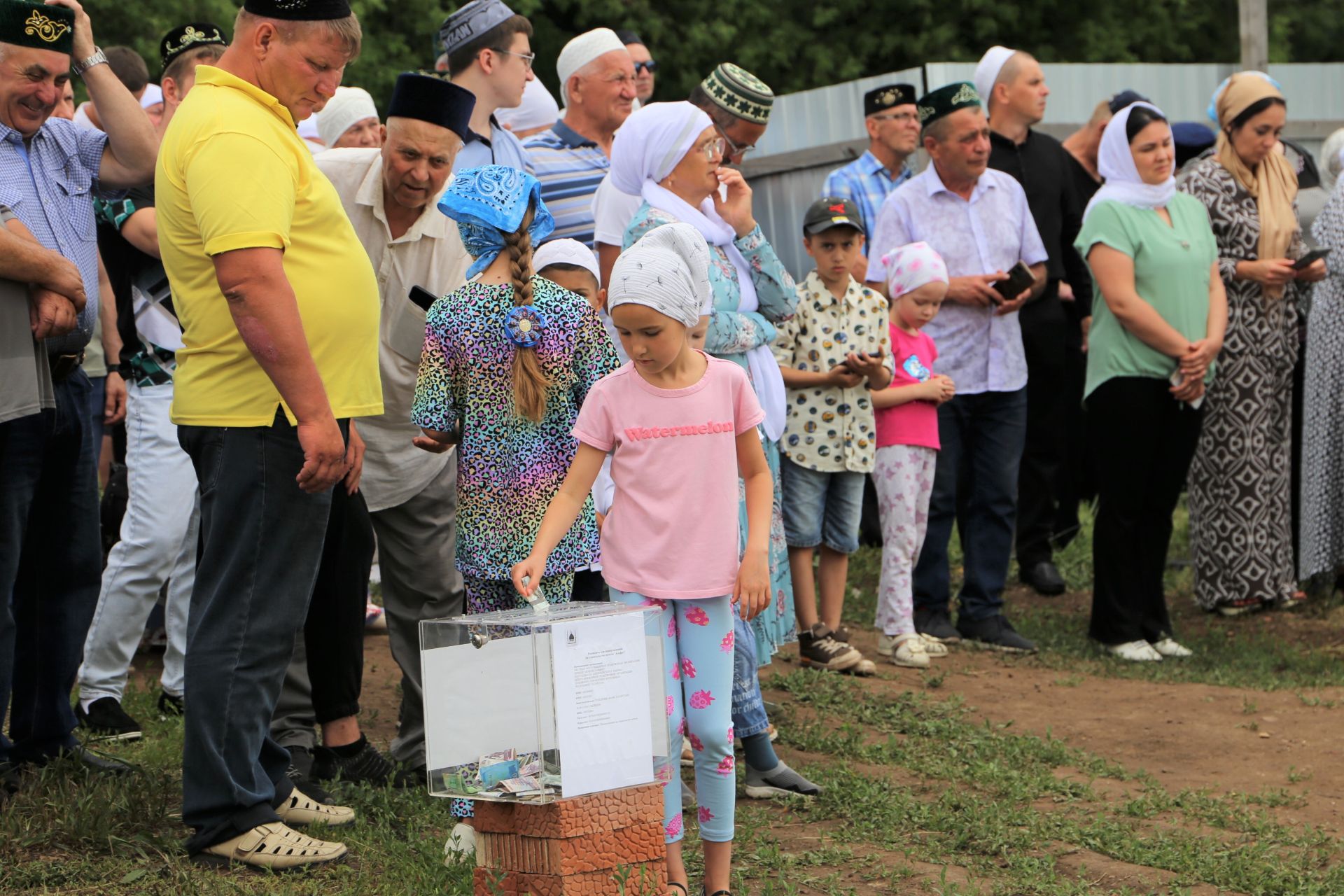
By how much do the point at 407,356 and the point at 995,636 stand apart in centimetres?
365

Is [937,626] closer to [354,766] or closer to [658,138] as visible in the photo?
[658,138]

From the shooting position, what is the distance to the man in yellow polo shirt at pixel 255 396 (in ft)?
13.0

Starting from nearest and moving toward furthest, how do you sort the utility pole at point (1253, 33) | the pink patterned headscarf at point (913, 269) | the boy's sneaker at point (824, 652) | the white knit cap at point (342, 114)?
the boy's sneaker at point (824, 652) → the pink patterned headscarf at point (913, 269) → the white knit cap at point (342, 114) → the utility pole at point (1253, 33)

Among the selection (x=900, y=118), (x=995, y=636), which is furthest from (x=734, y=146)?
(x=995, y=636)

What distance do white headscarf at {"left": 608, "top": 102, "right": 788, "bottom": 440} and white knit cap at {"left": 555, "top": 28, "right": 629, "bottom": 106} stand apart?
171 cm

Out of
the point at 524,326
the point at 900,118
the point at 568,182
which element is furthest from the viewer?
the point at 900,118

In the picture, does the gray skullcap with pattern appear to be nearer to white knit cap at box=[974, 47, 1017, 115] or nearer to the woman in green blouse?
the woman in green blouse

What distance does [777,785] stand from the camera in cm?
525

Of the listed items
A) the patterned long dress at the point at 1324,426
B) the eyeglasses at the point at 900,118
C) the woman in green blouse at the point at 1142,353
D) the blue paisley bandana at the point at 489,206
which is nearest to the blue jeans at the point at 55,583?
the blue paisley bandana at the point at 489,206

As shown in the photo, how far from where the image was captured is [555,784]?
375cm

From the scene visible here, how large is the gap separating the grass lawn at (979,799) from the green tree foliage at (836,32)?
1157cm

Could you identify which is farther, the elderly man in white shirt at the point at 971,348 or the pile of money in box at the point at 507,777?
the elderly man in white shirt at the point at 971,348

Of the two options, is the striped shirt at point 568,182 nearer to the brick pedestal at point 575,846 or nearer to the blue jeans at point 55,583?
the blue jeans at point 55,583

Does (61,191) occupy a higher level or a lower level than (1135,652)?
higher
